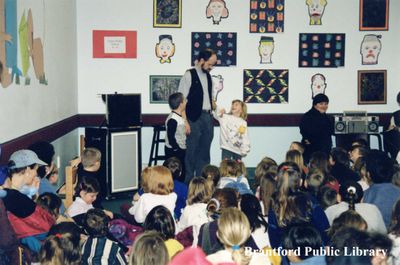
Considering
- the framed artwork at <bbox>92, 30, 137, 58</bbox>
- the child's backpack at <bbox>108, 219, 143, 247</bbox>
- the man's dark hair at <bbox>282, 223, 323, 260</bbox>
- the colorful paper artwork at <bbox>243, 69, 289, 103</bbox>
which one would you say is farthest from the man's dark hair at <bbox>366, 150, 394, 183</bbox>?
the framed artwork at <bbox>92, 30, 137, 58</bbox>

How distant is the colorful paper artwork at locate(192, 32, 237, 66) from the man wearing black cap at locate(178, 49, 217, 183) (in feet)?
5.91

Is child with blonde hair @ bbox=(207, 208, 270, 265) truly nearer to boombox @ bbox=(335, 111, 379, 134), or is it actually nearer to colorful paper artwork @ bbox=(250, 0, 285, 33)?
boombox @ bbox=(335, 111, 379, 134)

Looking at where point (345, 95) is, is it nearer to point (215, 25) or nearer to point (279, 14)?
point (279, 14)

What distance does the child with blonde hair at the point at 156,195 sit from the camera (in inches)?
195

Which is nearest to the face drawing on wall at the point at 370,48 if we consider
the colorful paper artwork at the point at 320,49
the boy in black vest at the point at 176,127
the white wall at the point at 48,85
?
the colorful paper artwork at the point at 320,49

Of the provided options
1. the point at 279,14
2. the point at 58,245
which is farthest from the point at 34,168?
the point at 279,14

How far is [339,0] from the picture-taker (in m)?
9.78

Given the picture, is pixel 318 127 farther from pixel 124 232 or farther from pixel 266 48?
pixel 124 232

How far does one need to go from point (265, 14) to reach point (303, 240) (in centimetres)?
662

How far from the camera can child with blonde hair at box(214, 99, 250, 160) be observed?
311 inches

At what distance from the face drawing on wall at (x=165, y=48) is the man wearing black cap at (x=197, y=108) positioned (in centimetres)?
182

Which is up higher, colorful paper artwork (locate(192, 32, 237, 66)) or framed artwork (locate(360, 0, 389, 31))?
framed artwork (locate(360, 0, 389, 31))

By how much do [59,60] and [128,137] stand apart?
4.29 feet

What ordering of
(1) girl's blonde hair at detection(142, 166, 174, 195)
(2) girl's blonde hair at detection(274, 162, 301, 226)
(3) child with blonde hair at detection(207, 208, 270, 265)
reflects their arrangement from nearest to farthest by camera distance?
(3) child with blonde hair at detection(207, 208, 270, 265) → (2) girl's blonde hair at detection(274, 162, 301, 226) → (1) girl's blonde hair at detection(142, 166, 174, 195)
